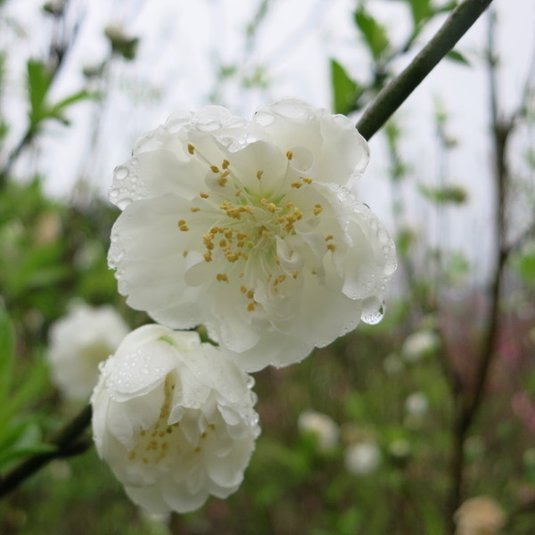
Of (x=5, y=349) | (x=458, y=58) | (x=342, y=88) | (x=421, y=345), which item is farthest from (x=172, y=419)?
(x=421, y=345)

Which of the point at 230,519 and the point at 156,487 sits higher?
the point at 156,487

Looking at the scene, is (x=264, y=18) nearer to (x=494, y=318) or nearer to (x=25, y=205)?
(x=25, y=205)

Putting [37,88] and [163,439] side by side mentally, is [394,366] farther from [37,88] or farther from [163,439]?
[163,439]

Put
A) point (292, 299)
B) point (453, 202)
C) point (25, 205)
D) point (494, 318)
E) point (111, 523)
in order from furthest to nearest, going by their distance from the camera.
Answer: point (111, 523) < point (453, 202) < point (25, 205) < point (494, 318) < point (292, 299)

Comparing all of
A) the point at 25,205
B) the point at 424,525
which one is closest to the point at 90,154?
the point at 25,205

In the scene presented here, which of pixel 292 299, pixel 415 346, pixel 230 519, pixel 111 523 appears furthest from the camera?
pixel 230 519

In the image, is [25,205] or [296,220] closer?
[296,220]

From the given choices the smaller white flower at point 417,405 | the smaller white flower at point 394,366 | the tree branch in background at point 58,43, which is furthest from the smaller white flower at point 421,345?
the tree branch in background at point 58,43

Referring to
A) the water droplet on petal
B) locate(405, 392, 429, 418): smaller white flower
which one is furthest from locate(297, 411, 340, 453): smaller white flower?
the water droplet on petal
